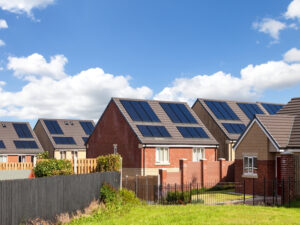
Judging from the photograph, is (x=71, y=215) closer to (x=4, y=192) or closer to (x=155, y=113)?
(x=4, y=192)

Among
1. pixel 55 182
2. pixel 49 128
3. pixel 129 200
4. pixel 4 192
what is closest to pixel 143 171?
pixel 129 200

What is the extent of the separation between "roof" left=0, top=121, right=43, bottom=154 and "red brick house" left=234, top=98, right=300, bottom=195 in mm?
35468

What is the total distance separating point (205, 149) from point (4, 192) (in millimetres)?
31246

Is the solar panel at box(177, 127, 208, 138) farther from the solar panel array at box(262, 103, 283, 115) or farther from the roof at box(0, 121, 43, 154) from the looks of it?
the roof at box(0, 121, 43, 154)

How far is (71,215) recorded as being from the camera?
2184cm

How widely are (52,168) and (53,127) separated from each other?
48.5 meters

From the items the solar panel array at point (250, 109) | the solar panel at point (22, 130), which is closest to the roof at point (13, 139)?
the solar panel at point (22, 130)

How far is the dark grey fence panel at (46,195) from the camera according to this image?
17.3 metres

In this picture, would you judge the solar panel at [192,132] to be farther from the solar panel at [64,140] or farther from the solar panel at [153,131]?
the solar panel at [64,140]

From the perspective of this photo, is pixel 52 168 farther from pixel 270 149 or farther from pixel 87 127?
pixel 87 127

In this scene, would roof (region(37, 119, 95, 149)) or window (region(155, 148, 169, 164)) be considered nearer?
window (region(155, 148, 169, 164))

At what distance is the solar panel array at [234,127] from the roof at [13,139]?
27.7m

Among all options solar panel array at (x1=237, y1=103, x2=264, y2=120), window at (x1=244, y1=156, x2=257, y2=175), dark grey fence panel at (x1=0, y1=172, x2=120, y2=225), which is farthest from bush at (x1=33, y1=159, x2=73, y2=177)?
solar panel array at (x1=237, y1=103, x2=264, y2=120)

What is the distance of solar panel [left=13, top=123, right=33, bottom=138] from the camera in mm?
64781
